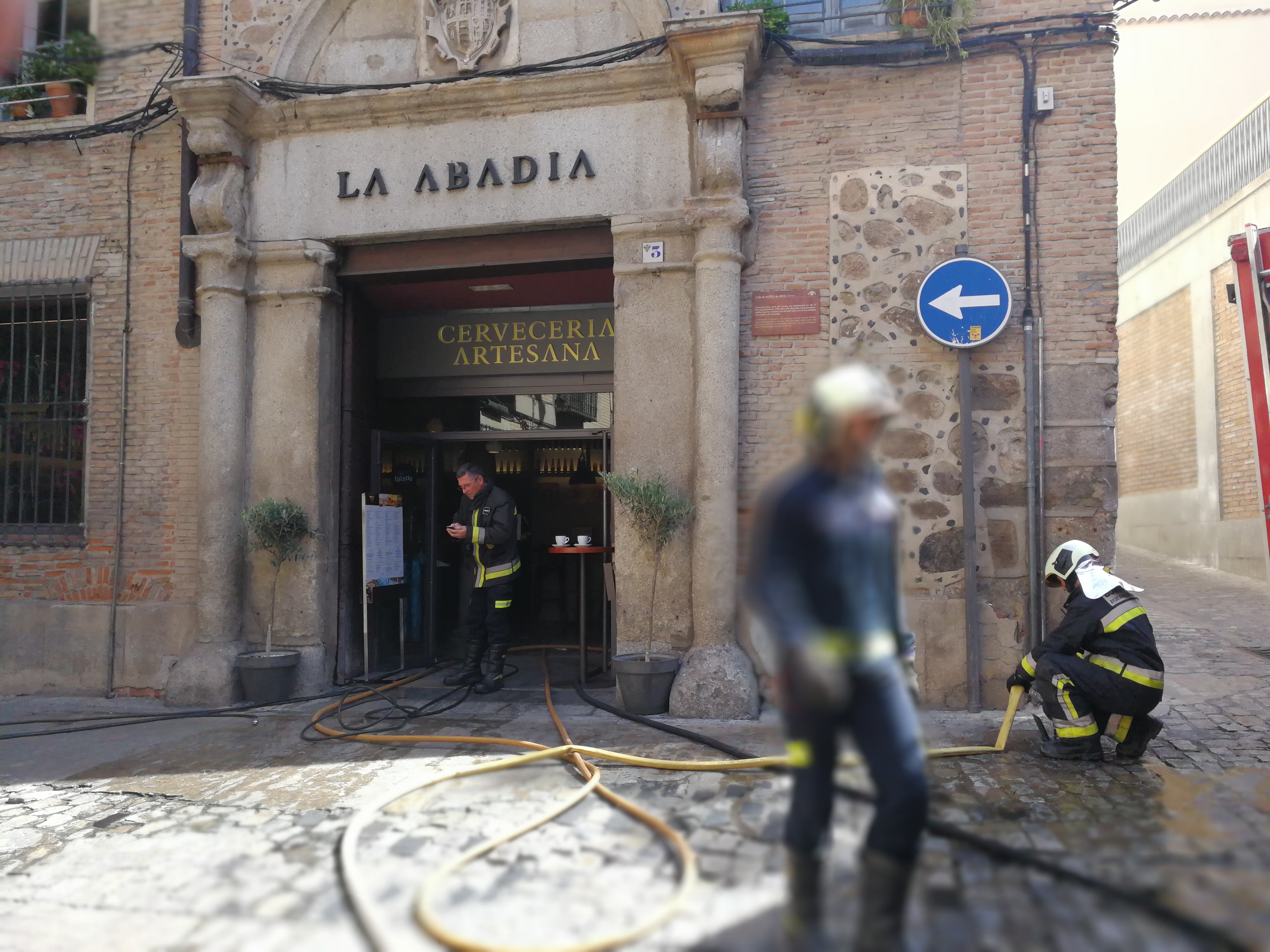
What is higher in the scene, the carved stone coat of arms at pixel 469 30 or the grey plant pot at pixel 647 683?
the carved stone coat of arms at pixel 469 30

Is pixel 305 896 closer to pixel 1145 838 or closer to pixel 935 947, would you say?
pixel 935 947

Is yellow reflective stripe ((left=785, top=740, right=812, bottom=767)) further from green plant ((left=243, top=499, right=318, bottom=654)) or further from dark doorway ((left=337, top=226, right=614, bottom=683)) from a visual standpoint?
green plant ((left=243, top=499, right=318, bottom=654))

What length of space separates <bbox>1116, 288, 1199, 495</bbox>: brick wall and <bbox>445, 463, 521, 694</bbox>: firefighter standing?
13.1 meters

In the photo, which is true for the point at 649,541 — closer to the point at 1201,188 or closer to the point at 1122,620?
the point at 1122,620

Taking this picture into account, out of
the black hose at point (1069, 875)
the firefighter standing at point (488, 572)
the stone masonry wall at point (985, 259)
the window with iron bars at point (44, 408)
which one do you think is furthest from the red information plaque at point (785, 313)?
the window with iron bars at point (44, 408)

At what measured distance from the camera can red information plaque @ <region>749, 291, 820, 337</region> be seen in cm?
698

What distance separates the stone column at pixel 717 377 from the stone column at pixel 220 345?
4.05 metres

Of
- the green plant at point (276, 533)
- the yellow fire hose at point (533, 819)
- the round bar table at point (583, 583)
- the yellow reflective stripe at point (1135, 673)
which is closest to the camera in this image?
the yellow fire hose at point (533, 819)

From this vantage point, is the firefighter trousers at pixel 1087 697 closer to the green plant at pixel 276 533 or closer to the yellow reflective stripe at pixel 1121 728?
the yellow reflective stripe at pixel 1121 728

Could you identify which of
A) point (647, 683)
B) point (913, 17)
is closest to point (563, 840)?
point (647, 683)

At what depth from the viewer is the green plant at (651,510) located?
6656 mm

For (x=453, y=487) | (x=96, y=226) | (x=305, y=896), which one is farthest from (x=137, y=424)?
(x=305, y=896)

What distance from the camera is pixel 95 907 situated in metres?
3.53

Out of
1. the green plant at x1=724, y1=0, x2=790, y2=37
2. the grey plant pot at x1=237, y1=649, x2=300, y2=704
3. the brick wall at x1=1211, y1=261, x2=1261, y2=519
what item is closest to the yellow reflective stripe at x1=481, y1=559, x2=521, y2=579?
the grey plant pot at x1=237, y1=649, x2=300, y2=704
